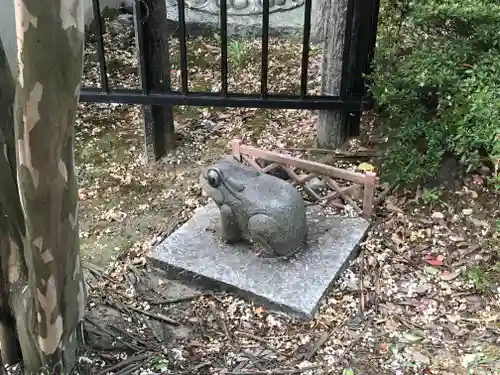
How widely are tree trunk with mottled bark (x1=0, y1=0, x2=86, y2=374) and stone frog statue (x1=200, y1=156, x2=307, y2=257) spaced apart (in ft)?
2.60

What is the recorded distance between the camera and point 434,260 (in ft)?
9.66

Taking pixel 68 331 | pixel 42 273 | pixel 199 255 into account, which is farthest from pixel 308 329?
pixel 42 273

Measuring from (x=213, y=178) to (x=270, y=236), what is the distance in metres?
0.33

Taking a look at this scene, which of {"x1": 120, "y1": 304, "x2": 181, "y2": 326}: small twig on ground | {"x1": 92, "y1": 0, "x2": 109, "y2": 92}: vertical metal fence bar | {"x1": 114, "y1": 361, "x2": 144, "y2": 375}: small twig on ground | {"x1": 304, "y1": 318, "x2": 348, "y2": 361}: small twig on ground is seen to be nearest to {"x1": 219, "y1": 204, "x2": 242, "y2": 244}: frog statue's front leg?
{"x1": 120, "y1": 304, "x2": 181, "y2": 326}: small twig on ground

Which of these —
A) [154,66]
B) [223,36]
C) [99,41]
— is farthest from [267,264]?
[99,41]

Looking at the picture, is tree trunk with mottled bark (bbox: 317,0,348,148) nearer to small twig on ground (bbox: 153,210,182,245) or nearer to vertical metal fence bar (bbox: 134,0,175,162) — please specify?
vertical metal fence bar (bbox: 134,0,175,162)

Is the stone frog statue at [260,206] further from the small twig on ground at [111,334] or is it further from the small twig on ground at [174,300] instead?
the small twig on ground at [111,334]

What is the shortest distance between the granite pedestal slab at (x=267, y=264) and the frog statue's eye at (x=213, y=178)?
326 mm

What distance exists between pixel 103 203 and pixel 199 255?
0.77 m

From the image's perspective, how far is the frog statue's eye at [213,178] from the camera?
2789 mm

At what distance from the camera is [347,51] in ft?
11.0

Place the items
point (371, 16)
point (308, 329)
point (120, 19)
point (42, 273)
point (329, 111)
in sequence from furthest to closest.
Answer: point (120, 19) → point (329, 111) → point (371, 16) → point (308, 329) → point (42, 273)

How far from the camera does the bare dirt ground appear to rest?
8.23 ft

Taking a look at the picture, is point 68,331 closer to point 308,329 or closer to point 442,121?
point 308,329
